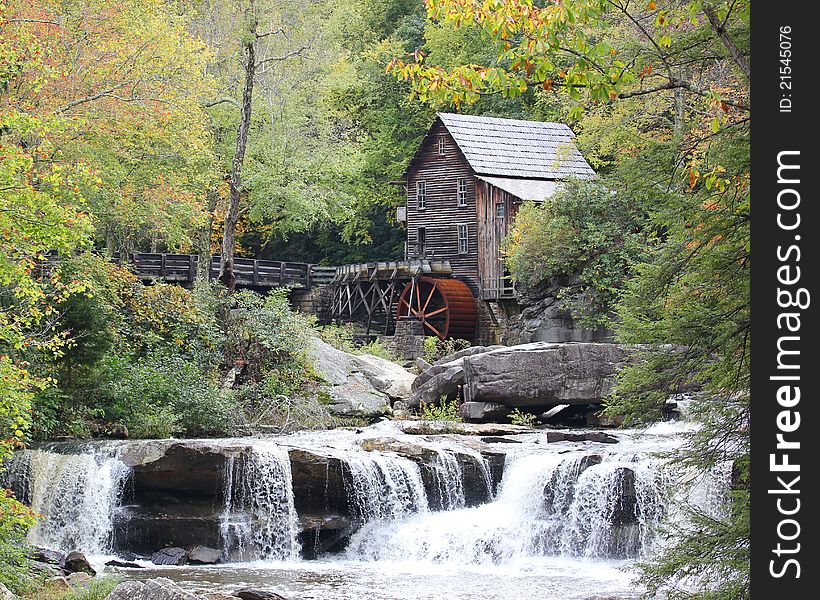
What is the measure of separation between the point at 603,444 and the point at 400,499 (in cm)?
350

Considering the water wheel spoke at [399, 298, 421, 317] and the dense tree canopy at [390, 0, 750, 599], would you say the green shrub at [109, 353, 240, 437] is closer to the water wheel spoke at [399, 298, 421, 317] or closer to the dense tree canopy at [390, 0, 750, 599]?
the dense tree canopy at [390, 0, 750, 599]

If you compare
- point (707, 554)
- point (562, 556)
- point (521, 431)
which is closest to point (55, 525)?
point (562, 556)

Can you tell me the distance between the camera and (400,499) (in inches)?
674

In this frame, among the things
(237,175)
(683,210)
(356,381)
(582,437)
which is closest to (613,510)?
(582,437)

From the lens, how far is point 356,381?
25.6 m

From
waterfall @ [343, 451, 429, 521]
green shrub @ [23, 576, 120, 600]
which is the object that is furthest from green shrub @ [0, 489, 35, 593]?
waterfall @ [343, 451, 429, 521]

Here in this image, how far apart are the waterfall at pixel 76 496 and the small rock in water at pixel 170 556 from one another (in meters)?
0.84

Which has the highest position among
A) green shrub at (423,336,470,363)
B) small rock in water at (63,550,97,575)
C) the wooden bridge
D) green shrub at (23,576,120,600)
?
the wooden bridge

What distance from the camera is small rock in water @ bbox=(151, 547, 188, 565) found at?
50.8ft

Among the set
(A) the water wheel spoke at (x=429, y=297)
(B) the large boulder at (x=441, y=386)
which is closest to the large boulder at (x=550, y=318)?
(B) the large boulder at (x=441, y=386)

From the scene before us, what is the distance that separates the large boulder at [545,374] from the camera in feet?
72.1

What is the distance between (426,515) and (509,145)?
904 inches

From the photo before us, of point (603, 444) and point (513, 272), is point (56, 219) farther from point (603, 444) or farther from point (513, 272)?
point (513, 272)

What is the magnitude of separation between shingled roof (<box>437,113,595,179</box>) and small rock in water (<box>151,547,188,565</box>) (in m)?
23.3
